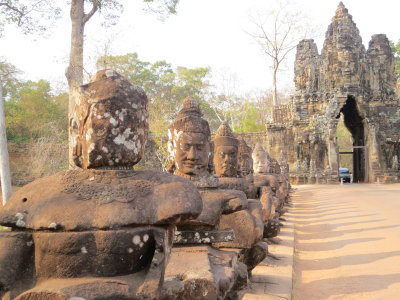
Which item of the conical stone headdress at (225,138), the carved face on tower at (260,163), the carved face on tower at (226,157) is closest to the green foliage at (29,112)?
the carved face on tower at (260,163)

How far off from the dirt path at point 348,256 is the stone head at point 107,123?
2.84 m

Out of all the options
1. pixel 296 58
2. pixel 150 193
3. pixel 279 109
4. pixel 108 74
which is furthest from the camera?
pixel 279 109

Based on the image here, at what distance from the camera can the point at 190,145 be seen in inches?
155

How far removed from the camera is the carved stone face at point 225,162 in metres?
5.24

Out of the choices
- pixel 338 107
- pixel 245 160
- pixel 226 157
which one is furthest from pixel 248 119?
pixel 226 157

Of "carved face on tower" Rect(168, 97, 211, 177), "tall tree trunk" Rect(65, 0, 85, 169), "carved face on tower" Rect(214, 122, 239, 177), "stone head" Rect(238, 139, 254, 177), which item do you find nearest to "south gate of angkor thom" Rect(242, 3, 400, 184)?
"tall tree trunk" Rect(65, 0, 85, 169)

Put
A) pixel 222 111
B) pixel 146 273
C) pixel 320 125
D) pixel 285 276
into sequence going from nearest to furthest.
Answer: pixel 146 273
pixel 285 276
pixel 320 125
pixel 222 111

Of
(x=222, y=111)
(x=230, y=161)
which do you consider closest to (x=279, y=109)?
(x=222, y=111)

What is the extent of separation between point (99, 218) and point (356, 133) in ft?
96.7

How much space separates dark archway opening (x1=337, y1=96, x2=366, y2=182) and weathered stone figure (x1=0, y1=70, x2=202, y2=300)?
26045mm

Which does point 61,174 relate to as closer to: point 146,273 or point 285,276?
point 146,273

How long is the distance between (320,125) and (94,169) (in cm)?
2450

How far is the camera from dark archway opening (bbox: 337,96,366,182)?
27.3 meters

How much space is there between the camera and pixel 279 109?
97.2 feet
